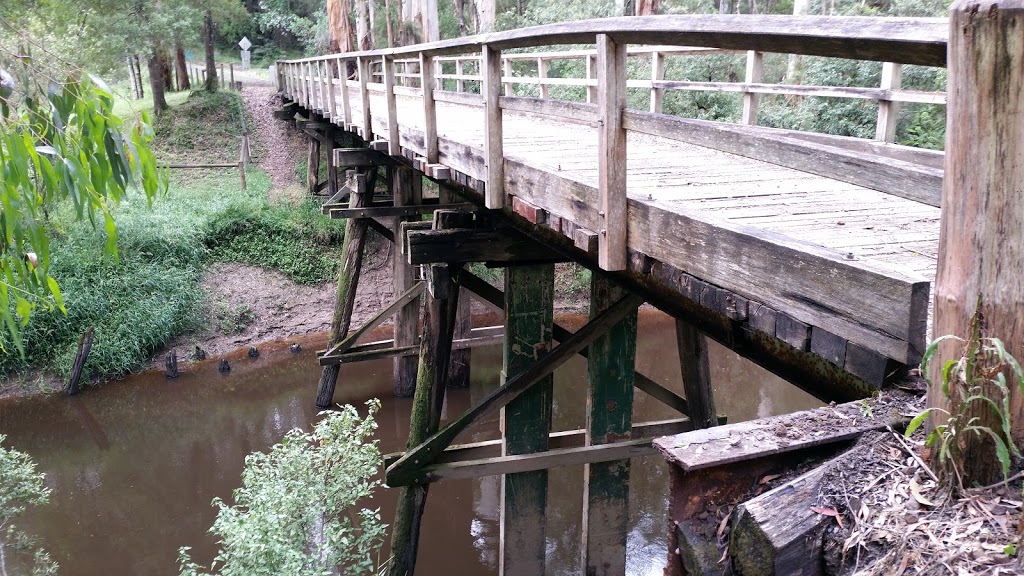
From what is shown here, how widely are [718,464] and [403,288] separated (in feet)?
25.6

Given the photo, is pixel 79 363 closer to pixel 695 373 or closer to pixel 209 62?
pixel 695 373

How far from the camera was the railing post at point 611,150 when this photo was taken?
2438 millimetres

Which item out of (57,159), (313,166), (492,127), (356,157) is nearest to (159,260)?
(313,166)

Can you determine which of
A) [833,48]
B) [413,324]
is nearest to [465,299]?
[413,324]

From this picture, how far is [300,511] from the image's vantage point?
446cm

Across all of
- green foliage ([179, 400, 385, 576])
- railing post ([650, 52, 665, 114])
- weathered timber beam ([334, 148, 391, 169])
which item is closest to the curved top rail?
green foliage ([179, 400, 385, 576])

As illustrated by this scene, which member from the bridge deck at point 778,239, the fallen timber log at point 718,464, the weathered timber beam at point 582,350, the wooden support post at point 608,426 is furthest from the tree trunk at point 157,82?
the fallen timber log at point 718,464

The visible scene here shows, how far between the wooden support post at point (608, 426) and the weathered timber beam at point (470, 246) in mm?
540

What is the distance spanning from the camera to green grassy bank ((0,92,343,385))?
10766 millimetres

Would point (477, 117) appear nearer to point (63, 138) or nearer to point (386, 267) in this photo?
point (63, 138)

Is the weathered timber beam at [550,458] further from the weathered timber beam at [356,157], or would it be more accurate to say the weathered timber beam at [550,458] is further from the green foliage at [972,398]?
the weathered timber beam at [356,157]

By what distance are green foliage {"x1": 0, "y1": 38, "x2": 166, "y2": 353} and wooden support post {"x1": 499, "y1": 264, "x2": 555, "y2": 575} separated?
2908 mm

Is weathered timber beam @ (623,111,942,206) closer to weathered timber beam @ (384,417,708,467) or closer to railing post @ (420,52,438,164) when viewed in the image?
railing post @ (420,52,438,164)

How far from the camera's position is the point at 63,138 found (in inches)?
81.5
